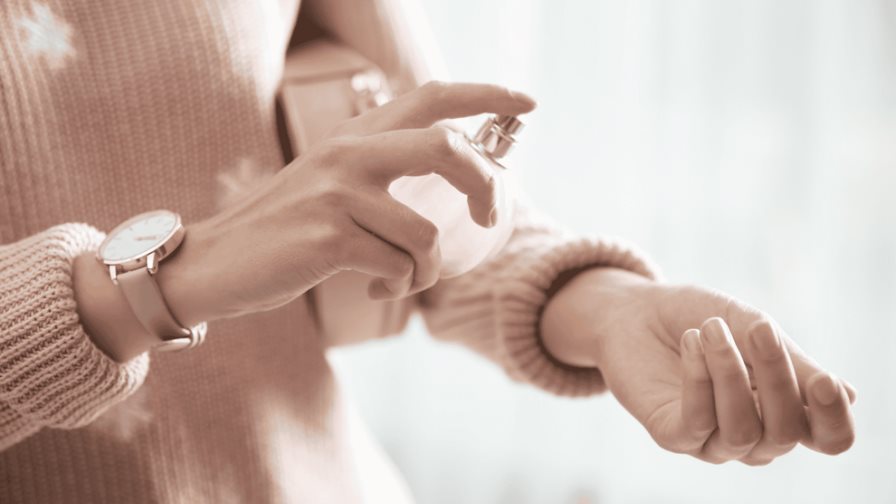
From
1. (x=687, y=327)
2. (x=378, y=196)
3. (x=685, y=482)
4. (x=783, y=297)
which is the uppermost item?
(x=378, y=196)

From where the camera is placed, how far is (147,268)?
1.62ft

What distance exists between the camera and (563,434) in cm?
158

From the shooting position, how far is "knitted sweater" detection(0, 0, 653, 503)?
598 millimetres

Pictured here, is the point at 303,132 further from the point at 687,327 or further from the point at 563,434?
the point at 563,434

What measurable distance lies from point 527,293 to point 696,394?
259 mm

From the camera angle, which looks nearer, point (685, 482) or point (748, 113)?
point (748, 113)

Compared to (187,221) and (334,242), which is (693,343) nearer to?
(334,242)

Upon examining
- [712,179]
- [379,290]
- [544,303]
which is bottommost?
[712,179]

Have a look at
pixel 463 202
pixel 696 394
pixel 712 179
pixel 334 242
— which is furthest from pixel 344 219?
pixel 712 179

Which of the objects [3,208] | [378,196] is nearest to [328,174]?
[378,196]

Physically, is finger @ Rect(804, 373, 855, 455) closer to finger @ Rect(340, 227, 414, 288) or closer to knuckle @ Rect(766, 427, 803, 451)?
knuckle @ Rect(766, 427, 803, 451)

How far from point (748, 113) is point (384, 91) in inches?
30.8

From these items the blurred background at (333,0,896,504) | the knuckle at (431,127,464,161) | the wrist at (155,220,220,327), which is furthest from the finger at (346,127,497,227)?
the blurred background at (333,0,896,504)

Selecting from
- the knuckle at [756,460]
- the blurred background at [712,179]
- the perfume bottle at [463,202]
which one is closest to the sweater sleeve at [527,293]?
the perfume bottle at [463,202]
